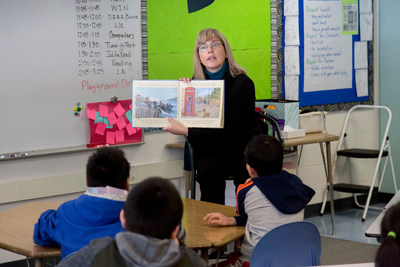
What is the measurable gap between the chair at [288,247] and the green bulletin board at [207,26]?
7.96 ft

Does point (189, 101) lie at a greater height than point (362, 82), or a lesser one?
lesser

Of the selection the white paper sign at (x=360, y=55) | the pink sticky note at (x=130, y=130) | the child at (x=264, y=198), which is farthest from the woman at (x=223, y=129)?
the white paper sign at (x=360, y=55)

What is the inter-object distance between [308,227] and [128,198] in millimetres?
1021

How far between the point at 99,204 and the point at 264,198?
2.69ft

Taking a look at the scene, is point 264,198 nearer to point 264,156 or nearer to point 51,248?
point 264,156

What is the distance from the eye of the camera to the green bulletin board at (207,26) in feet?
15.4

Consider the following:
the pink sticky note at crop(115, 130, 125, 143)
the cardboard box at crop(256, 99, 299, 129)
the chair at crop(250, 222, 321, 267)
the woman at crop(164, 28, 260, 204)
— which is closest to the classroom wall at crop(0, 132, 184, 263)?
the pink sticky note at crop(115, 130, 125, 143)

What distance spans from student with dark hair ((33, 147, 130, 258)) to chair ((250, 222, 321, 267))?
1.70 ft

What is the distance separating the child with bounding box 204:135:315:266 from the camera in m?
2.81

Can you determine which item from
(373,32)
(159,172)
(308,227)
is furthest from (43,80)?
(373,32)

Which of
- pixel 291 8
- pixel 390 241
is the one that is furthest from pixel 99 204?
pixel 291 8

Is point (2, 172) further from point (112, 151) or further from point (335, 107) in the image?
point (335, 107)

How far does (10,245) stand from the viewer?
2531 millimetres

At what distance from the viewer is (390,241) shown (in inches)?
54.2
